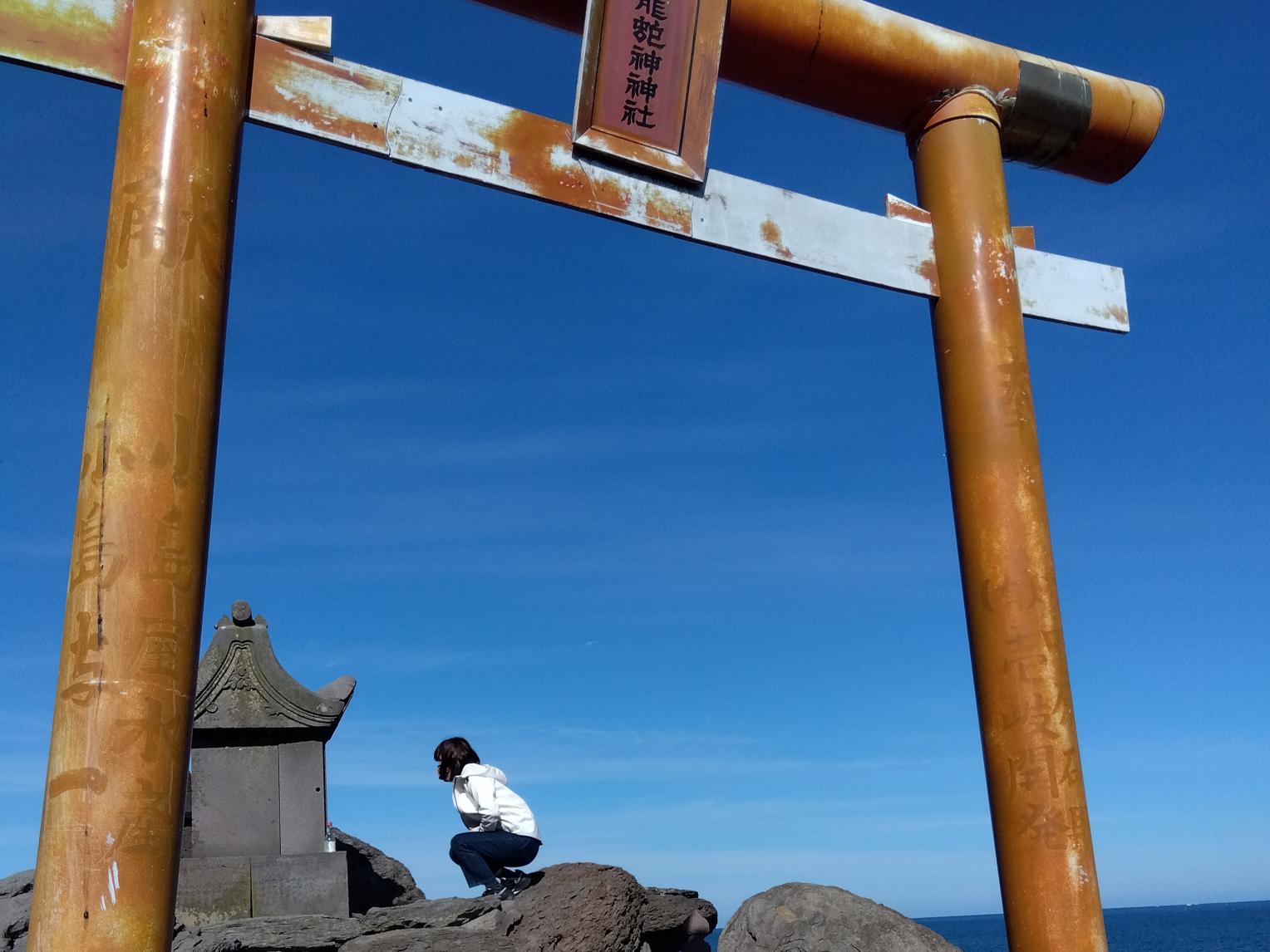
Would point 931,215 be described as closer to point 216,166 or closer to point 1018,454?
point 1018,454

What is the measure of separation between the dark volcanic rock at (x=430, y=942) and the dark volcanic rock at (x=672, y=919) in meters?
0.92

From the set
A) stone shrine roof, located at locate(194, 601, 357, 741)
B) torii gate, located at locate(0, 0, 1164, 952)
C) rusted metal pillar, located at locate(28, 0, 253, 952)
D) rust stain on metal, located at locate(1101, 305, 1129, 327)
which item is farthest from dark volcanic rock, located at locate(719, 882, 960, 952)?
→ rusted metal pillar, located at locate(28, 0, 253, 952)

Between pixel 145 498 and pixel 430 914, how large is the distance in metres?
2.82

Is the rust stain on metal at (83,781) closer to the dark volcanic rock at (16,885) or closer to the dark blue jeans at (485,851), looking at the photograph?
the dark blue jeans at (485,851)

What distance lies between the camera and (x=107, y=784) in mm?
3283

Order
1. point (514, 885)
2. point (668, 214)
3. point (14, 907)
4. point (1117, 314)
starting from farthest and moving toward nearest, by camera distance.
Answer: point (14, 907), point (514, 885), point (1117, 314), point (668, 214)

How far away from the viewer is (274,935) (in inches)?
211

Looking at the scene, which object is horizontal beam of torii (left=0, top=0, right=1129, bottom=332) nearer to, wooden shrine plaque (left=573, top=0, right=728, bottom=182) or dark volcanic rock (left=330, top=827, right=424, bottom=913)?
wooden shrine plaque (left=573, top=0, right=728, bottom=182)

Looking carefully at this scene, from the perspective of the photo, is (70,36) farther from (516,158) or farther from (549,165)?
(549,165)

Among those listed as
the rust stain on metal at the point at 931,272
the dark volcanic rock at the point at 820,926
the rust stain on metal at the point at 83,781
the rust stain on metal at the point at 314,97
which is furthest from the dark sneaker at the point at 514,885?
the rust stain on metal at the point at 314,97

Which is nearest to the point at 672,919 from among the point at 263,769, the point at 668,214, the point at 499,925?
the point at 499,925

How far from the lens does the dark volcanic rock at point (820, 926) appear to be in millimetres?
6402

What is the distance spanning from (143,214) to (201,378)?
0.55 metres

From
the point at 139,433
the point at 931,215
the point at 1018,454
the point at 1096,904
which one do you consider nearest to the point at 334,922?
the point at 139,433
